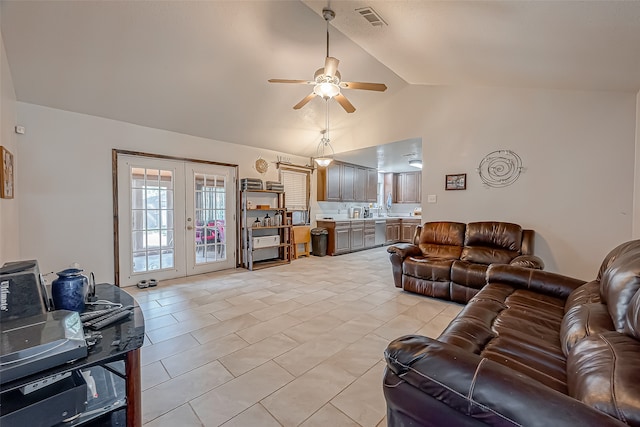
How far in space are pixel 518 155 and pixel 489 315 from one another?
117 inches

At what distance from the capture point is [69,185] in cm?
357

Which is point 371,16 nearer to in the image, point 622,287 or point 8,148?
point 622,287

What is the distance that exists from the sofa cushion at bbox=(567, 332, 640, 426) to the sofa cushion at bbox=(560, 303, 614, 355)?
0.21 meters

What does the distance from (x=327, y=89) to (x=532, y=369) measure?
8.59 ft

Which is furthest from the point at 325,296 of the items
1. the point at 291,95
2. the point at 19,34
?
the point at 19,34

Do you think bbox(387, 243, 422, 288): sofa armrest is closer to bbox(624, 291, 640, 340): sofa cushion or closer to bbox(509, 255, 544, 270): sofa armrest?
bbox(509, 255, 544, 270): sofa armrest

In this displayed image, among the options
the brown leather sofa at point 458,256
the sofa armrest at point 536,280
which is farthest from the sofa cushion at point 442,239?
the sofa armrest at point 536,280

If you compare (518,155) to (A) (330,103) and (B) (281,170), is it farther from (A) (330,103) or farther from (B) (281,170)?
(B) (281,170)

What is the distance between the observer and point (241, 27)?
2963 mm

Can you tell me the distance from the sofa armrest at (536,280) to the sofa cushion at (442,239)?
4.15 feet

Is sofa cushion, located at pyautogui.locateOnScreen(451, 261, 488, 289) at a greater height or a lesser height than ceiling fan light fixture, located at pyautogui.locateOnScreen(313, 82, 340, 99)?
lesser

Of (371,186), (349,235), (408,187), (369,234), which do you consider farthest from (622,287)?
(408,187)

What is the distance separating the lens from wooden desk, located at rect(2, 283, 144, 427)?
101 centimetres

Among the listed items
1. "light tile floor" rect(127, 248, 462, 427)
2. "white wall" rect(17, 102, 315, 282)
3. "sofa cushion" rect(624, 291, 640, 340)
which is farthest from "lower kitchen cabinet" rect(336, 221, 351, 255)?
"sofa cushion" rect(624, 291, 640, 340)
